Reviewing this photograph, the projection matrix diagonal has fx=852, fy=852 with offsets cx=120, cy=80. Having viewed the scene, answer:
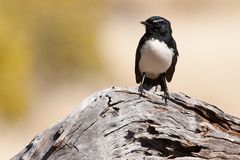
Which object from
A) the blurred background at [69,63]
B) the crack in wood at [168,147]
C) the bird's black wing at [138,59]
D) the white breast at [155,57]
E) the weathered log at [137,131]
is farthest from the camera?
the blurred background at [69,63]

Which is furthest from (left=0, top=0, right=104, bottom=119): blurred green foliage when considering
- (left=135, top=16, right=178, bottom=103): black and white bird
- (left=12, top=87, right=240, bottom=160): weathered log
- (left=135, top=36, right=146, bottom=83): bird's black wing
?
(left=12, top=87, right=240, bottom=160): weathered log

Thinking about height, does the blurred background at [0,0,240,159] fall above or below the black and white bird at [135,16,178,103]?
below

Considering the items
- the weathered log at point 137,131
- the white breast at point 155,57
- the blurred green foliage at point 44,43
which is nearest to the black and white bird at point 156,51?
the white breast at point 155,57

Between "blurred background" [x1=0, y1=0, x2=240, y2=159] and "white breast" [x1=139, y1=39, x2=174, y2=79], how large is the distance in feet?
25.1

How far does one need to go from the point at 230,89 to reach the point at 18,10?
7307mm

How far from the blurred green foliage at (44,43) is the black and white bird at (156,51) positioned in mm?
8050

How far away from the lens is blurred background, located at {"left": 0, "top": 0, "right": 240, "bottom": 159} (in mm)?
16234

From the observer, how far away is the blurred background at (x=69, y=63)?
53.3 feet

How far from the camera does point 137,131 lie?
6055 mm

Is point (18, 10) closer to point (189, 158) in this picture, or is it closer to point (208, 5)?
point (189, 158)

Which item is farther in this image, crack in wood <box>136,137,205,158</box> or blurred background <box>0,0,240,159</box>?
blurred background <box>0,0,240,159</box>

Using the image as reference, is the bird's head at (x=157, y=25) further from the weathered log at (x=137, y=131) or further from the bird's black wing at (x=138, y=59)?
the weathered log at (x=137, y=131)

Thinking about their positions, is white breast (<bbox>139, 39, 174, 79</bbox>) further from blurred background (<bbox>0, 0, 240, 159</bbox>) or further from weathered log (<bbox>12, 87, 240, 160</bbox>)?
blurred background (<bbox>0, 0, 240, 159</bbox>)

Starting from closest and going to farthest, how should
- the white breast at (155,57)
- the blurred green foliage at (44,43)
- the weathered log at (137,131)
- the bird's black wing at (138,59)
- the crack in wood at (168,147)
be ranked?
the weathered log at (137,131) → the crack in wood at (168,147) → the white breast at (155,57) → the bird's black wing at (138,59) → the blurred green foliage at (44,43)
